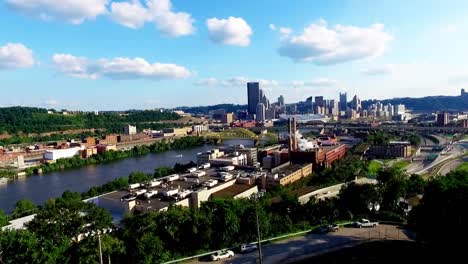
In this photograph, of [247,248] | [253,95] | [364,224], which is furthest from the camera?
[253,95]

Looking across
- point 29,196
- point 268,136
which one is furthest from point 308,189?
point 268,136

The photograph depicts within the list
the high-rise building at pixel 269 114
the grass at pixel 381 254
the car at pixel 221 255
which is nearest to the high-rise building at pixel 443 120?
the high-rise building at pixel 269 114

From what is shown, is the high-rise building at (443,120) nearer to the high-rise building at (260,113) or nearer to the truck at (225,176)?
the high-rise building at (260,113)

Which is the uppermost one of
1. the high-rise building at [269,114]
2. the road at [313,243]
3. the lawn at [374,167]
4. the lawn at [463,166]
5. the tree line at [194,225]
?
the high-rise building at [269,114]

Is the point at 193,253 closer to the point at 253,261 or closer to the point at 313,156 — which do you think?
the point at 253,261

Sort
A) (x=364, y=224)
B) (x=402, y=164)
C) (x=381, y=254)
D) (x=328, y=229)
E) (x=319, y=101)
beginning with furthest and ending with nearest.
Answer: (x=319, y=101) < (x=402, y=164) < (x=364, y=224) < (x=328, y=229) < (x=381, y=254)

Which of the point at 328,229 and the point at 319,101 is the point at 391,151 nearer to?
the point at 328,229

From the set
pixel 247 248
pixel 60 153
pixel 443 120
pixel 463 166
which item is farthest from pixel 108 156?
pixel 443 120
